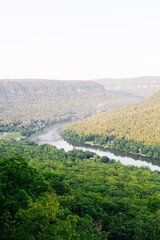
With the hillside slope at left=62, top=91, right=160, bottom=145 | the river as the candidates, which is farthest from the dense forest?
the hillside slope at left=62, top=91, right=160, bottom=145

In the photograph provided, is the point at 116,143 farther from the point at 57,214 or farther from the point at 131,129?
the point at 57,214

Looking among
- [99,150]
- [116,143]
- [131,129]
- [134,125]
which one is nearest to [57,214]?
[99,150]

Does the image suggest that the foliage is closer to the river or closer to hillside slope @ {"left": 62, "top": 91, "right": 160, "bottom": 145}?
the river

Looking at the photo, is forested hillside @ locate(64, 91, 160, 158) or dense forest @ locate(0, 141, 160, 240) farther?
forested hillside @ locate(64, 91, 160, 158)

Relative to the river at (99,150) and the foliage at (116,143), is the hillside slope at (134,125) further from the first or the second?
the river at (99,150)

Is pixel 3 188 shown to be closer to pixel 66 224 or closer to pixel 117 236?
pixel 66 224

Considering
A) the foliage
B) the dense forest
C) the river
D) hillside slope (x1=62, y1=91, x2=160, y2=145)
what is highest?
the dense forest

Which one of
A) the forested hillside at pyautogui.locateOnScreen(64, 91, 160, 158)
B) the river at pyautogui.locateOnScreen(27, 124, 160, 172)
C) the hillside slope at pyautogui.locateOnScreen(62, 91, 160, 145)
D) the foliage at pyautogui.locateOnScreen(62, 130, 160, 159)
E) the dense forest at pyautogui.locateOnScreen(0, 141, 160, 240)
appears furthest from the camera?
the hillside slope at pyautogui.locateOnScreen(62, 91, 160, 145)

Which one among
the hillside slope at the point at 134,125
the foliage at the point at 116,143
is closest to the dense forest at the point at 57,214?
the foliage at the point at 116,143
